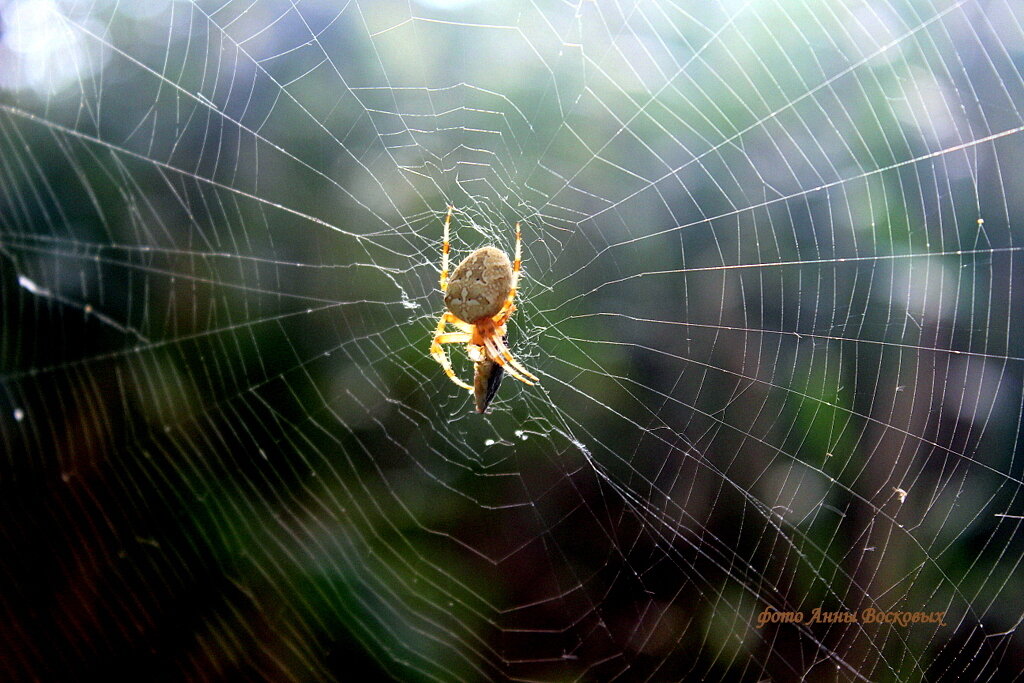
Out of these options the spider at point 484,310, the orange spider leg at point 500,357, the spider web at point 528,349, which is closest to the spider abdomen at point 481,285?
the spider at point 484,310

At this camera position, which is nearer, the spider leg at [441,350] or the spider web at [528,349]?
the spider leg at [441,350]

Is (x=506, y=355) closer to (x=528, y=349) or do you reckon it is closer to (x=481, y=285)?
(x=481, y=285)

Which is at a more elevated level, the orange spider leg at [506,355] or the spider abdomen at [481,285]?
the spider abdomen at [481,285]

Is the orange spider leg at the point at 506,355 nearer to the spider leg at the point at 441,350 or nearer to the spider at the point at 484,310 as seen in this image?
the spider at the point at 484,310

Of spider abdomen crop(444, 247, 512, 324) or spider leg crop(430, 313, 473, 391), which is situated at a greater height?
spider abdomen crop(444, 247, 512, 324)

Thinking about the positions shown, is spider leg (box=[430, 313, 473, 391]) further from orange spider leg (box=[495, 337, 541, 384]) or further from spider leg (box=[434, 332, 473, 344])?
orange spider leg (box=[495, 337, 541, 384])

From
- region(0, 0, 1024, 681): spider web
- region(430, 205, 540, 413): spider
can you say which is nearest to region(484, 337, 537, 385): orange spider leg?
region(430, 205, 540, 413): spider
